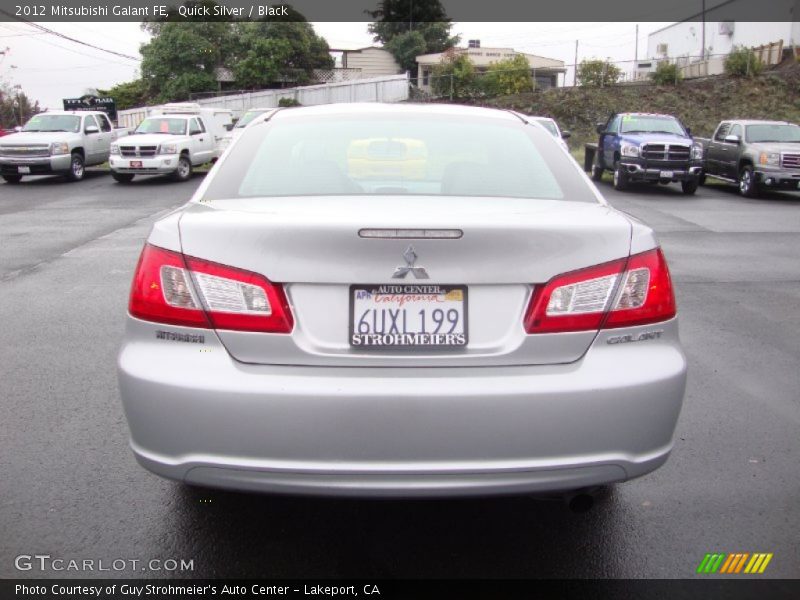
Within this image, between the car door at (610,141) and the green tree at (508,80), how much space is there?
22526mm

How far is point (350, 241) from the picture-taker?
263 cm

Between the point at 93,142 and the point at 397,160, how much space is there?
22.1 meters

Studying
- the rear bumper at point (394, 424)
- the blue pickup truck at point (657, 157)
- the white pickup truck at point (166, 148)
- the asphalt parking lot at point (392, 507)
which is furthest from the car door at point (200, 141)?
the rear bumper at point (394, 424)

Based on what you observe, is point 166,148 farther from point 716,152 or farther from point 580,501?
point 580,501

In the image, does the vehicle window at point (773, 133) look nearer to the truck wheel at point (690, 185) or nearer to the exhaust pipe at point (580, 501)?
the truck wheel at point (690, 185)

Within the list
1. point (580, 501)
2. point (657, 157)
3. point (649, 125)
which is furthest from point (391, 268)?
point (649, 125)

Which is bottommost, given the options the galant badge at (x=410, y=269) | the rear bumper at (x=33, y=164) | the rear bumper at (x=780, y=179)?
the rear bumper at (x=780, y=179)

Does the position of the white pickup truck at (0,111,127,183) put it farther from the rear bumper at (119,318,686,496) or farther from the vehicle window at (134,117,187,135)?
the rear bumper at (119,318,686,496)

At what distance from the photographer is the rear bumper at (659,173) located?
64.9 ft

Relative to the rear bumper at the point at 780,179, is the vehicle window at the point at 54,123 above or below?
above

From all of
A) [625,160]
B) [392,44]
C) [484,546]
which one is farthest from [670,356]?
[392,44]

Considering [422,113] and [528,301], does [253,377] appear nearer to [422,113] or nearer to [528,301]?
[528,301]

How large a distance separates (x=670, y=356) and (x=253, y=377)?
144cm

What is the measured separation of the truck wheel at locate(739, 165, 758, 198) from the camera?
19.2 metres
